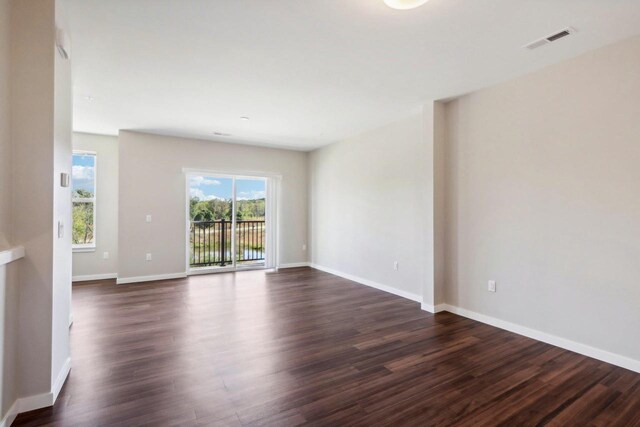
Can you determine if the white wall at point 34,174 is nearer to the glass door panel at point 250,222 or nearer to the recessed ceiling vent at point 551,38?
the recessed ceiling vent at point 551,38

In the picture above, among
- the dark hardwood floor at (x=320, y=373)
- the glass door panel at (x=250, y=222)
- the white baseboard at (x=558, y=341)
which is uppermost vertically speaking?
the glass door panel at (x=250, y=222)

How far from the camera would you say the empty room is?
6.08ft

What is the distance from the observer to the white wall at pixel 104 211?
541 centimetres

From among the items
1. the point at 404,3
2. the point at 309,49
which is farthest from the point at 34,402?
the point at 404,3

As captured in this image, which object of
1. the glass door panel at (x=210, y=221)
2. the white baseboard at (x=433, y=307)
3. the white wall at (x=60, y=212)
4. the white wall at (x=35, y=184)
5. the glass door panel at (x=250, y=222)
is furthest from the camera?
→ the glass door panel at (x=250, y=222)

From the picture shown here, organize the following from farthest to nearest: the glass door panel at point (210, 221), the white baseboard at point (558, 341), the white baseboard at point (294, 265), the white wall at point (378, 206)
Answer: the white baseboard at point (294, 265) → the glass door panel at point (210, 221) → the white wall at point (378, 206) → the white baseboard at point (558, 341)

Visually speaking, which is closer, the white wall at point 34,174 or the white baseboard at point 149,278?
the white wall at point 34,174

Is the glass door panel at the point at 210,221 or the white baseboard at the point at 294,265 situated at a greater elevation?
the glass door panel at the point at 210,221

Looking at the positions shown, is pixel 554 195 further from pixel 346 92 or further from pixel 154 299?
pixel 154 299

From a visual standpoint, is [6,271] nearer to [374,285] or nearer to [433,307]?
[433,307]

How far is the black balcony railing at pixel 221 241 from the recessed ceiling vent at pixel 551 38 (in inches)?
212

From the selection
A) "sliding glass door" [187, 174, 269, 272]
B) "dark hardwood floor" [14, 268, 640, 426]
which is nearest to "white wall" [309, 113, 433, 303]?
"dark hardwood floor" [14, 268, 640, 426]

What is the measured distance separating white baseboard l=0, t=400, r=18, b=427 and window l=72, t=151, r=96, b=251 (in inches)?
171

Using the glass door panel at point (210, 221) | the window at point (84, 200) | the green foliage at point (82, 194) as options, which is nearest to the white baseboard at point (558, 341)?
the glass door panel at point (210, 221)
